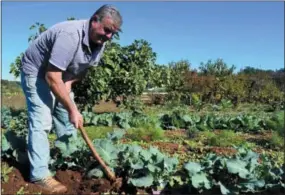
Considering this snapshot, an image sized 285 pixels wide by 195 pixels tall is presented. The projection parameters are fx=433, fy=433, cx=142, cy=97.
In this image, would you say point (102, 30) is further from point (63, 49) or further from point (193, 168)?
point (193, 168)

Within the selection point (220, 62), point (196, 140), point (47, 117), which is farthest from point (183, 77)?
point (47, 117)

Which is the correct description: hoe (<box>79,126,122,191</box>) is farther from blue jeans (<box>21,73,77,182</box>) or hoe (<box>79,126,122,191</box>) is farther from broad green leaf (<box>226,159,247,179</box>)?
broad green leaf (<box>226,159,247,179</box>)

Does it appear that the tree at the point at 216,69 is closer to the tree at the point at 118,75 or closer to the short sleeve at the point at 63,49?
the tree at the point at 118,75

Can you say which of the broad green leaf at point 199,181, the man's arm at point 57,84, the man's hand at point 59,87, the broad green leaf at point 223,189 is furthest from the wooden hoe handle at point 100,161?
the broad green leaf at point 223,189

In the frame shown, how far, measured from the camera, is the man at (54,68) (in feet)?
11.6

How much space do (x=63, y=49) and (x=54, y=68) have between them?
0.57ft

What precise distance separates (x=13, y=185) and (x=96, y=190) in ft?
2.45

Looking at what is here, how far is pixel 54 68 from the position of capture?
3.54 metres

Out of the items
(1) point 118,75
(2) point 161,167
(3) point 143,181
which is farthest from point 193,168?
(1) point 118,75

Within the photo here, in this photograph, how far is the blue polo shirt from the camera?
352 centimetres

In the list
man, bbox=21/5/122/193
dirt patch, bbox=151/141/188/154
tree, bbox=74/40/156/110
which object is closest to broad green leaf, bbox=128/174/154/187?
man, bbox=21/5/122/193

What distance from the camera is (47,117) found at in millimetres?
3877

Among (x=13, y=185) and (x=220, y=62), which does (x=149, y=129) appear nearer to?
(x=13, y=185)

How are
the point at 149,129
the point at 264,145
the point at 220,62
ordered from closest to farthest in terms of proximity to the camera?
the point at 264,145
the point at 149,129
the point at 220,62
